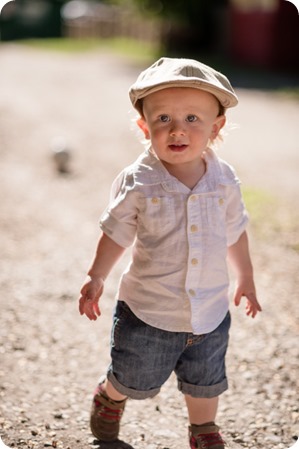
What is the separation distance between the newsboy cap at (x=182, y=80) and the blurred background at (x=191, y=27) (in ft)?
47.3

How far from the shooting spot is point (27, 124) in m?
10.0

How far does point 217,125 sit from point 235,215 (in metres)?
0.37

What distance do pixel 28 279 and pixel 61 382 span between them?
1.35 m

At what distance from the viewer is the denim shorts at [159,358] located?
2453 millimetres

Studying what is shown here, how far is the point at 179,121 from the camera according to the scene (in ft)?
7.68

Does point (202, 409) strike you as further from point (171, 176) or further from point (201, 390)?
point (171, 176)

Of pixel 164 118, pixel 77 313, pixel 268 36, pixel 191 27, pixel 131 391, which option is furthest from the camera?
pixel 191 27

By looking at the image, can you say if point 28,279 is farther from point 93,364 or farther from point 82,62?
point 82,62

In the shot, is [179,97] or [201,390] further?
[201,390]

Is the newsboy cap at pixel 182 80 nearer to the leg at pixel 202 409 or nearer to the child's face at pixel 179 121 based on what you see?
the child's face at pixel 179 121

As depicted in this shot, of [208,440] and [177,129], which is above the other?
[177,129]

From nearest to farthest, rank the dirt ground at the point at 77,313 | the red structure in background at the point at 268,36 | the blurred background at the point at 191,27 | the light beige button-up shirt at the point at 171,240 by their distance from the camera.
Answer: the light beige button-up shirt at the point at 171,240
the dirt ground at the point at 77,313
the red structure in background at the point at 268,36
the blurred background at the point at 191,27

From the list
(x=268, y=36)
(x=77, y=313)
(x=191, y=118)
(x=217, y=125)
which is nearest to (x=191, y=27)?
(x=268, y=36)

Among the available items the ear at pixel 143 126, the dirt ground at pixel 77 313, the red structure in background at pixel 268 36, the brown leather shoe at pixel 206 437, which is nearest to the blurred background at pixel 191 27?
the red structure in background at pixel 268 36
